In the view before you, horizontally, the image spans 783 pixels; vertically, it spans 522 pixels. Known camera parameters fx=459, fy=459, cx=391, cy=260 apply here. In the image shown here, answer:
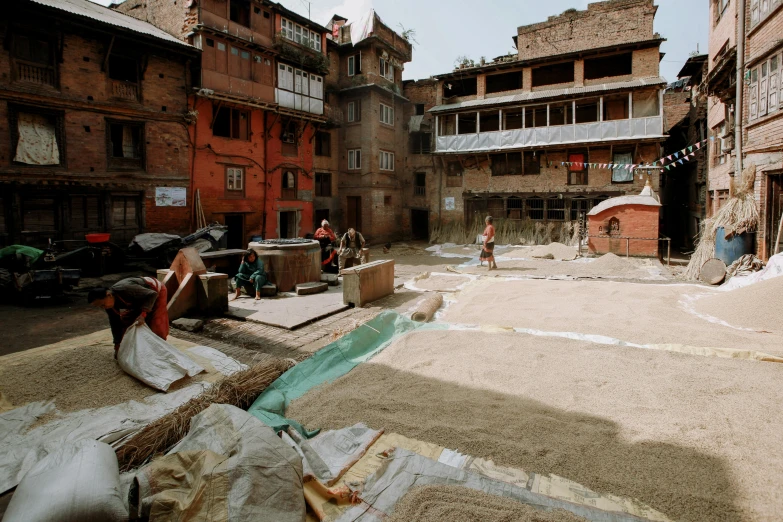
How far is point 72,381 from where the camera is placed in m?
4.83

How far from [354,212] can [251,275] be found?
58.4 ft

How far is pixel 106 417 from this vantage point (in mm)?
4074

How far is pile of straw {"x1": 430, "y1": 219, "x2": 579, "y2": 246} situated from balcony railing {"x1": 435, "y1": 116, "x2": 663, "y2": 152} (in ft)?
14.2

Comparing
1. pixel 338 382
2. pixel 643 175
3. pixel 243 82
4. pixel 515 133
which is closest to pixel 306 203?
pixel 243 82

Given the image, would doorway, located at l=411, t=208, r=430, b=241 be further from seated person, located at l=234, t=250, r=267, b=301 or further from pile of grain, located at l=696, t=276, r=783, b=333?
pile of grain, located at l=696, t=276, r=783, b=333

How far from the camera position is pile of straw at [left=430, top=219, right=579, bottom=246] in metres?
25.0

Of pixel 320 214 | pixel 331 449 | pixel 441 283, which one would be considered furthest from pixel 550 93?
pixel 331 449

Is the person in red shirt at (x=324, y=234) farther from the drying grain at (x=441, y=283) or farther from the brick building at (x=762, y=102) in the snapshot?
the brick building at (x=762, y=102)

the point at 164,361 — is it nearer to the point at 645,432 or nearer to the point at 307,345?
the point at 307,345

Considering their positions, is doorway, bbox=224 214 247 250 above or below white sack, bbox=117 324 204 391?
above

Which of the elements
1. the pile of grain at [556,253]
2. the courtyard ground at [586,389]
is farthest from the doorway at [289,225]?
the courtyard ground at [586,389]

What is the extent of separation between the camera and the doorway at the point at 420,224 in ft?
103

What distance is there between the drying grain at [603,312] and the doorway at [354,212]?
56.5 ft

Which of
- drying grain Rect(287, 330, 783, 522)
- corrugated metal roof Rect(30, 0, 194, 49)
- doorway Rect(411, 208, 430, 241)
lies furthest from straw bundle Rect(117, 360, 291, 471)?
doorway Rect(411, 208, 430, 241)
